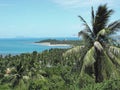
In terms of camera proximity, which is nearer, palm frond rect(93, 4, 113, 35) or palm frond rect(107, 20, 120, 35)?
palm frond rect(107, 20, 120, 35)

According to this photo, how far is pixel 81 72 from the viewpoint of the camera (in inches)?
427

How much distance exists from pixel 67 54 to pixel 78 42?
34.5 inches

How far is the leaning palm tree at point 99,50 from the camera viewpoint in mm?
10875

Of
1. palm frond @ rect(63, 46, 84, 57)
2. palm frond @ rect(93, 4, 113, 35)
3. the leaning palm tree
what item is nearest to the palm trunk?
the leaning palm tree

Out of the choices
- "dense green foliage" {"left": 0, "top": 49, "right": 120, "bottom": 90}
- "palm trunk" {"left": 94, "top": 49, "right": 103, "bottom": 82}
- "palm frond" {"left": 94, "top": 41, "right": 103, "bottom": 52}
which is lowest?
"dense green foliage" {"left": 0, "top": 49, "right": 120, "bottom": 90}

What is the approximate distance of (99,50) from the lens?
430 inches

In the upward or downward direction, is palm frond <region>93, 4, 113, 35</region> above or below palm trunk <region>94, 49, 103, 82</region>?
above

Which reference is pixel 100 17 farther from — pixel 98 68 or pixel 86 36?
pixel 98 68

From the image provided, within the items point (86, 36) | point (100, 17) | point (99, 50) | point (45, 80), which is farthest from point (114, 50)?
point (45, 80)

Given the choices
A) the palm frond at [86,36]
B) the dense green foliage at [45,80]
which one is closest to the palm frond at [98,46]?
the palm frond at [86,36]

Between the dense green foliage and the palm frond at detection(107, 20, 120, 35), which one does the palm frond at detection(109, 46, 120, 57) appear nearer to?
the palm frond at detection(107, 20, 120, 35)

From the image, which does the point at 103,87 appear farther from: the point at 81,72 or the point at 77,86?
the point at 77,86

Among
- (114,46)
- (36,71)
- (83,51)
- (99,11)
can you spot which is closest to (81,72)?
(83,51)

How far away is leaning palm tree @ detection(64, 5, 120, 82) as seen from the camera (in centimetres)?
1088
